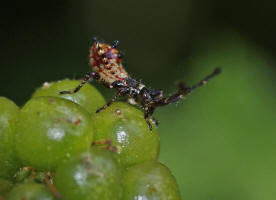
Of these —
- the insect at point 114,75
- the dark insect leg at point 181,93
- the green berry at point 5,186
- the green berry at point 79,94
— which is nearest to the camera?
the green berry at point 5,186

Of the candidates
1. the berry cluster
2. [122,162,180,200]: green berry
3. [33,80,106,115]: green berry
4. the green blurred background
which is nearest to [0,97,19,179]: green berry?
the berry cluster

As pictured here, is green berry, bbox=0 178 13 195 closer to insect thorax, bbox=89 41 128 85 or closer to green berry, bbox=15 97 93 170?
green berry, bbox=15 97 93 170

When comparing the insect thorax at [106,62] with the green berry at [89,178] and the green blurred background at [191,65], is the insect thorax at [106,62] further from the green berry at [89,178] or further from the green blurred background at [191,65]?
the green berry at [89,178]

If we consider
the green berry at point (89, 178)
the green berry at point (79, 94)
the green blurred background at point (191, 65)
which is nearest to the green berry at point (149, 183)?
the green berry at point (89, 178)

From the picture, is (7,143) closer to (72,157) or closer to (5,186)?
(5,186)

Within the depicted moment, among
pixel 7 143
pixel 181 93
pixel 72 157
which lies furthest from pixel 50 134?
pixel 181 93

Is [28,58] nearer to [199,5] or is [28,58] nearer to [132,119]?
[199,5]
